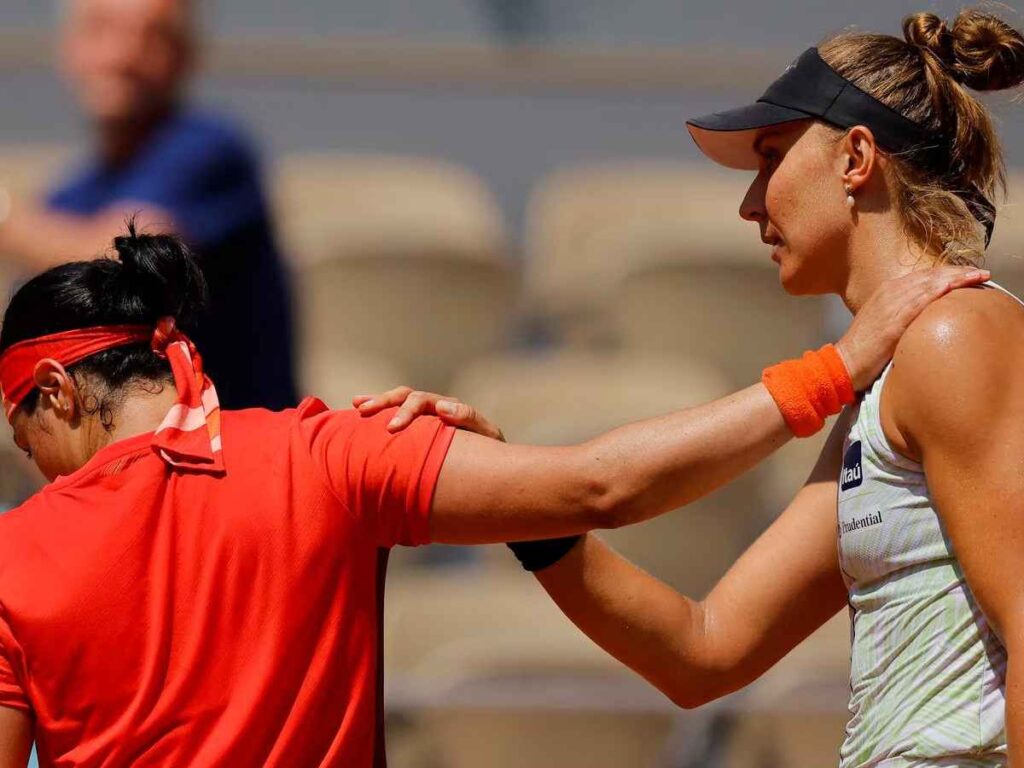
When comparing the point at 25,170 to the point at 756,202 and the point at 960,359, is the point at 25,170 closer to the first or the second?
the point at 756,202

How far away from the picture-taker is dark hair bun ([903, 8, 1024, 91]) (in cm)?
181

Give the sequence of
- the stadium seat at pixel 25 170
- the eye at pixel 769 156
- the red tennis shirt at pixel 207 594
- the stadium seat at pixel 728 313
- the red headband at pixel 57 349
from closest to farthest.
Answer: the red tennis shirt at pixel 207 594
the red headband at pixel 57 349
the eye at pixel 769 156
the stadium seat at pixel 25 170
the stadium seat at pixel 728 313

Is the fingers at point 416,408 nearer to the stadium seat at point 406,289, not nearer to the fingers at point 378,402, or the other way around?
the fingers at point 378,402

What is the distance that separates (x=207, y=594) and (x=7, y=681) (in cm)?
23

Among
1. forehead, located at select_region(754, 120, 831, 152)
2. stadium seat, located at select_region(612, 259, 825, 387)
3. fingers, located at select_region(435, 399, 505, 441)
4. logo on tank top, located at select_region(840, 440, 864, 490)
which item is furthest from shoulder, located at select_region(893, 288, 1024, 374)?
stadium seat, located at select_region(612, 259, 825, 387)

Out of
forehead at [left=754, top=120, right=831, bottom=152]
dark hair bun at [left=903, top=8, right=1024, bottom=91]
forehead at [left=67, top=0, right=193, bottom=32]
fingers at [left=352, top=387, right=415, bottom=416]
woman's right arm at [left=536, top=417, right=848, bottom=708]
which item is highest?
forehead at [left=67, top=0, right=193, bottom=32]

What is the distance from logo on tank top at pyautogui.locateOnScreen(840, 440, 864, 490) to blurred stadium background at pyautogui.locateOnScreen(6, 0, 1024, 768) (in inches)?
76.7

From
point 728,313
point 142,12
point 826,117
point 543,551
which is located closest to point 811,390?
point 826,117

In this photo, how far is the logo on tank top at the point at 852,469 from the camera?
5.70 feet

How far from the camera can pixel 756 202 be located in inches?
74.9

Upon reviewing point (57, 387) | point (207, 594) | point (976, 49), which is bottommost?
point (207, 594)

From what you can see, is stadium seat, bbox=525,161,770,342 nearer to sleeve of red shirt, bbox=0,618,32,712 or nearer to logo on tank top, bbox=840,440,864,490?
logo on tank top, bbox=840,440,864,490

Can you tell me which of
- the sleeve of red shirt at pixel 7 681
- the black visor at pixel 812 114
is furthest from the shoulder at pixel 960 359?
the sleeve of red shirt at pixel 7 681

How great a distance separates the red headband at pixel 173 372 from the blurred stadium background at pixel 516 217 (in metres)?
1.88
